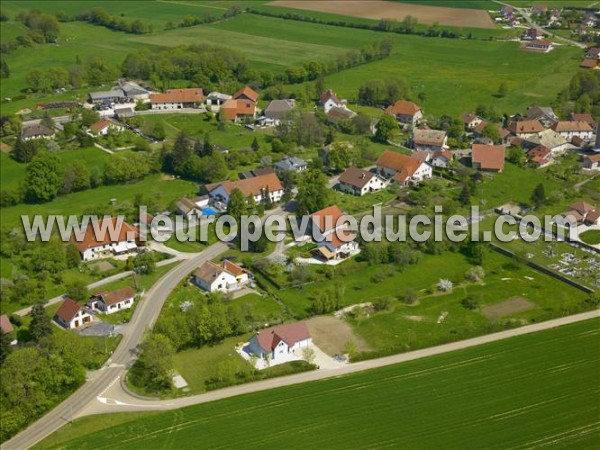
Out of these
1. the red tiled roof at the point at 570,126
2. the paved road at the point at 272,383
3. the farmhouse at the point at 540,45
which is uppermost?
the farmhouse at the point at 540,45

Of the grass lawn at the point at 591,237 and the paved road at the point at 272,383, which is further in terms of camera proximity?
the grass lawn at the point at 591,237

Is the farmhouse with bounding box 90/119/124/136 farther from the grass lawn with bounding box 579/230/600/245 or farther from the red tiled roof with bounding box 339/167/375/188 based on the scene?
the grass lawn with bounding box 579/230/600/245

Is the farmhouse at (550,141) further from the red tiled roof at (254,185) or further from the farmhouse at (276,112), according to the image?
the red tiled roof at (254,185)

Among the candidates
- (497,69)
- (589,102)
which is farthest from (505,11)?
(589,102)

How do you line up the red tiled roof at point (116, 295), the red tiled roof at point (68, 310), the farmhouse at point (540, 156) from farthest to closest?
the farmhouse at point (540, 156), the red tiled roof at point (116, 295), the red tiled roof at point (68, 310)

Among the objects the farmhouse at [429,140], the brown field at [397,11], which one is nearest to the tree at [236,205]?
the farmhouse at [429,140]

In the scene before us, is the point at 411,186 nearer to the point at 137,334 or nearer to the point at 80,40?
the point at 137,334
